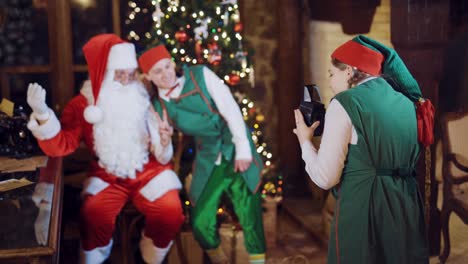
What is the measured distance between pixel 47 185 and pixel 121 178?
0.83 meters

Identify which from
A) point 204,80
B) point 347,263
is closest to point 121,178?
point 204,80

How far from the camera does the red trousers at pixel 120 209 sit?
12.0ft

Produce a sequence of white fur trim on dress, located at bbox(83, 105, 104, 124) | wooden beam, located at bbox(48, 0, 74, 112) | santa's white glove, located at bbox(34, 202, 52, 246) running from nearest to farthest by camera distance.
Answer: santa's white glove, located at bbox(34, 202, 52, 246)
white fur trim on dress, located at bbox(83, 105, 104, 124)
wooden beam, located at bbox(48, 0, 74, 112)

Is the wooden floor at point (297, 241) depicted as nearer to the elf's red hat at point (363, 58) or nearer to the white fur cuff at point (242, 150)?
the white fur cuff at point (242, 150)

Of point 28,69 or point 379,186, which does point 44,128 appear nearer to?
point 28,69

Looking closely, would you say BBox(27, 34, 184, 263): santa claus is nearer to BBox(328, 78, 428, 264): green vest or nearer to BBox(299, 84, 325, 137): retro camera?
BBox(299, 84, 325, 137): retro camera

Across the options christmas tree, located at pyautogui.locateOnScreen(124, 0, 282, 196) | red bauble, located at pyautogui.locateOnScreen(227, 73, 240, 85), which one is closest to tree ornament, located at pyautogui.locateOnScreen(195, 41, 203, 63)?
christmas tree, located at pyautogui.locateOnScreen(124, 0, 282, 196)

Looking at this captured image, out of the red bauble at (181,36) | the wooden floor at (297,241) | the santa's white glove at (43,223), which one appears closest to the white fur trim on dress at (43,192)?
the santa's white glove at (43,223)

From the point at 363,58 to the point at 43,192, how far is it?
1527 millimetres

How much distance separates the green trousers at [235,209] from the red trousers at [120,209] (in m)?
0.16

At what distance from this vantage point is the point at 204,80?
3.82m

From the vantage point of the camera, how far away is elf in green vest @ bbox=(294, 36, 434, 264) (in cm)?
227

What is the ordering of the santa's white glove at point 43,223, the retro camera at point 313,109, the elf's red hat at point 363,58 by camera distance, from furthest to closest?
the retro camera at point 313,109 < the elf's red hat at point 363,58 < the santa's white glove at point 43,223

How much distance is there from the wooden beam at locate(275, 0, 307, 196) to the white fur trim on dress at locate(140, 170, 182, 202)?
1760 mm
